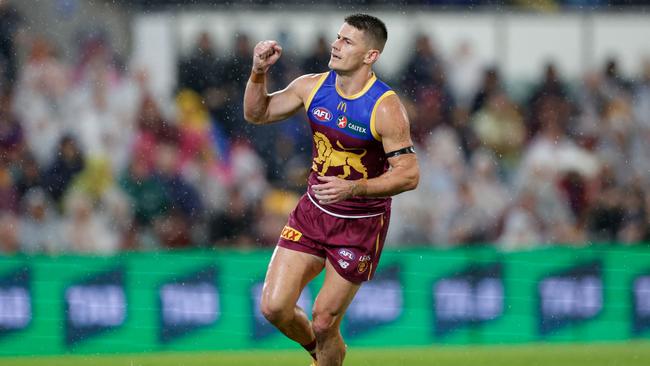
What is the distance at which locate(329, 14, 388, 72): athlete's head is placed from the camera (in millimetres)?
8312

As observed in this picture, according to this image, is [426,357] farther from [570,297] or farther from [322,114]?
[322,114]

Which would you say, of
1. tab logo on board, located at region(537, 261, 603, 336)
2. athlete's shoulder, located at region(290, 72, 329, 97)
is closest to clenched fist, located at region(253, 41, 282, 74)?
athlete's shoulder, located at region(290, 72, 329, 97)

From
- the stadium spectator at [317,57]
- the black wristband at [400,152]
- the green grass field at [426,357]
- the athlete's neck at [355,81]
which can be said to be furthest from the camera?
the stadium spectator at [317,57]

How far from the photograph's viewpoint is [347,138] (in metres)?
8.28

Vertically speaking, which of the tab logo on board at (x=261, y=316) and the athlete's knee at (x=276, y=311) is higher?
the athlete's knee at (x=276, y=311)

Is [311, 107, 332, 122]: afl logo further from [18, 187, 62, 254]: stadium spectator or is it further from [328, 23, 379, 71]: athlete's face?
[18, 187, 62, 254]: stadium spectator

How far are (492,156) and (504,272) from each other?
97.7 inches

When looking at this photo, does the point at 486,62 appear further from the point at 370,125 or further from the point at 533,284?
the point at 370,125

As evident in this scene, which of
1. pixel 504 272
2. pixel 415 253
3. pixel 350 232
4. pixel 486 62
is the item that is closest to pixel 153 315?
pixel 415 253

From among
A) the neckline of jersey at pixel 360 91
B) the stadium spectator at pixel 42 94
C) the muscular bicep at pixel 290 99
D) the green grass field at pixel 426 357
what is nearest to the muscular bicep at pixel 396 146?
the neckline of jersey at pixel 360 91

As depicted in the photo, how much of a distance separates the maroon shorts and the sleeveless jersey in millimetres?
61

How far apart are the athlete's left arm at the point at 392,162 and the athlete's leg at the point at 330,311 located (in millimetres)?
685

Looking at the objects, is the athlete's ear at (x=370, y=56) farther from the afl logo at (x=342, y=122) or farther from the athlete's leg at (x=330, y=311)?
the athlete's leg at (x=330, y=311)

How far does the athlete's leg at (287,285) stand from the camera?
830cm
